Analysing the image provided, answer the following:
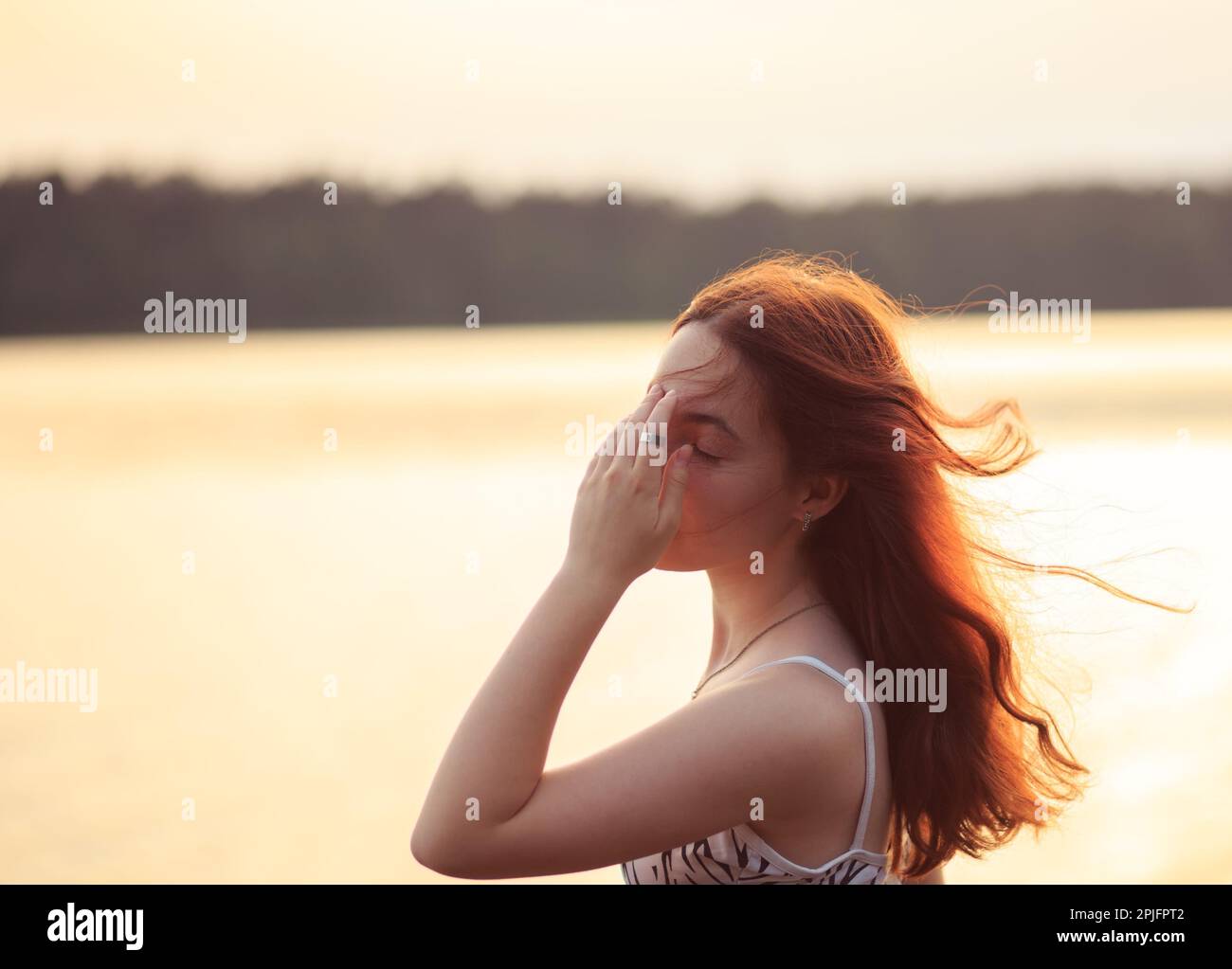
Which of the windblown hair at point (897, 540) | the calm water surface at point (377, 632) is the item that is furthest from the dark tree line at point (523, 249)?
the windblown hair at point (897, 540)

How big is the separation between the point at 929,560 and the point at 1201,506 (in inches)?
362

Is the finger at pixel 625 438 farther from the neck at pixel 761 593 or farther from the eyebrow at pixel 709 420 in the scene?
the neck at pixel 761 593

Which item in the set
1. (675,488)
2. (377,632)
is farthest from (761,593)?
(377,632)

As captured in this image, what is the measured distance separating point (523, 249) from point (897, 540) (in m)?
42.1

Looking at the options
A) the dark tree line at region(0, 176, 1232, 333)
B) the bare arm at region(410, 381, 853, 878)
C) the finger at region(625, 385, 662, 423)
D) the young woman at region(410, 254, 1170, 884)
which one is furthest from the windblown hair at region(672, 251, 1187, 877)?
the dark tree line at region(0, 176, 1232, 333)

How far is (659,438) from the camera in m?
1.67

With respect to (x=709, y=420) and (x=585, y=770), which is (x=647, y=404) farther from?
(x=585, y=770)

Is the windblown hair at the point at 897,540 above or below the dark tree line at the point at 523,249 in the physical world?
below

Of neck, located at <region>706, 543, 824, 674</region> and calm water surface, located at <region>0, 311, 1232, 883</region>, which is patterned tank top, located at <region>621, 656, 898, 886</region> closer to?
neck, located at <region>706, 543, 824, 674</region>

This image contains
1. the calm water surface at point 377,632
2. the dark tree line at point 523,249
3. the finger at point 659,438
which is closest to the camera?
the finger at point 659,438

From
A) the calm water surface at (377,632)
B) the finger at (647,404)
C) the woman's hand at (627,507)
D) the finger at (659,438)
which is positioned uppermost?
the finger at (647,404)

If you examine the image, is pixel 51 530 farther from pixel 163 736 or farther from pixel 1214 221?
pixel 1214 221

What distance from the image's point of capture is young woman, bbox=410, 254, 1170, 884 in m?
1.53

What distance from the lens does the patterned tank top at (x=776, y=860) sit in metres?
1.60
